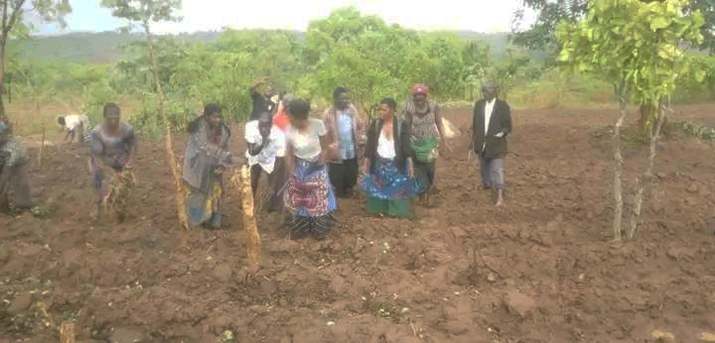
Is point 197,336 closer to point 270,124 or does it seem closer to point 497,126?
point 270,124

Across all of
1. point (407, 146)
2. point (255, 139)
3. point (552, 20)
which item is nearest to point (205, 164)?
point (255, 139)

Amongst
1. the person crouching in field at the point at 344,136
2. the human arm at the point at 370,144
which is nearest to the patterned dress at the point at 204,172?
the person crouching in field at the point at 344,136

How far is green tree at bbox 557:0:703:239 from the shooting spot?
5156 millimetres

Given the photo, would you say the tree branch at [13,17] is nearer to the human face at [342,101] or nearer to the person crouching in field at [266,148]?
the person crouching in field at [266,148]

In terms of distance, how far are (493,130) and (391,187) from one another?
133 centimetres

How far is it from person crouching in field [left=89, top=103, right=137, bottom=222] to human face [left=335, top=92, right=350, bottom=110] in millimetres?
2187

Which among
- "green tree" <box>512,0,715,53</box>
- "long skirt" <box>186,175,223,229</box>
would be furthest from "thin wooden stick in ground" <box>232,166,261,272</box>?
"green tree" <box>512,0,715,53</box>

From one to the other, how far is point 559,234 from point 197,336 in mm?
3518

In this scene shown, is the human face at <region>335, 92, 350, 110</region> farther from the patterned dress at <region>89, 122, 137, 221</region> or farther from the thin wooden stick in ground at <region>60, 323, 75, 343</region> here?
the thin wooden stick in ground at <region>60, 323, 75, 343</region>

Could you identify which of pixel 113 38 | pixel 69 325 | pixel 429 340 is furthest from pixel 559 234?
pixel 113 38

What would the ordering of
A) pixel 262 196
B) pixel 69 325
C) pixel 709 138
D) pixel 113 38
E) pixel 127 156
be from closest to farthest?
pixel 69 325 → pixel 127 156 → pixel 262 196 → pixel 709 138 → pixel 113 38

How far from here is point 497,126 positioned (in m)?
7.34

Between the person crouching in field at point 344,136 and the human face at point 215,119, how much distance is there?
45.4 inches

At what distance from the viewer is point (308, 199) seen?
20.4 ft
